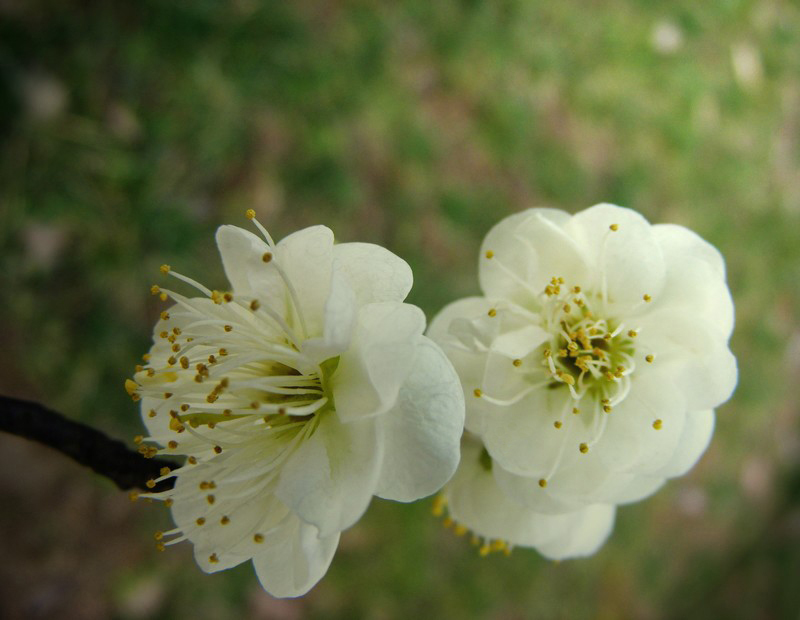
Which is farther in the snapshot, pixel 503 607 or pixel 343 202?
pixel 503 607

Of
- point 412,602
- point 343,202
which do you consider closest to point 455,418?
point 343,202

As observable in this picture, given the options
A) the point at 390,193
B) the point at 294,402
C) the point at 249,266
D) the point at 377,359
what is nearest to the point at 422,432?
the point at 377,359

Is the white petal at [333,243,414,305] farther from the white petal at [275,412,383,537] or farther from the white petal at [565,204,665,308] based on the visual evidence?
the white petal at [565,204,665,308]

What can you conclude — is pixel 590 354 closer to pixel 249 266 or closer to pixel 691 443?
pixel 691 443

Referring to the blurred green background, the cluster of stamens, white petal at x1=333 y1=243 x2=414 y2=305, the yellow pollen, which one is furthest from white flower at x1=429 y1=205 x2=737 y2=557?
the blurred green background

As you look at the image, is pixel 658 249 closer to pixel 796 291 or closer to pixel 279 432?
pixel 279 432

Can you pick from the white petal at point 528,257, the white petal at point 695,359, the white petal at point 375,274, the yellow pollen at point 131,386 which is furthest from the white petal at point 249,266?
the white petal at point 695,359

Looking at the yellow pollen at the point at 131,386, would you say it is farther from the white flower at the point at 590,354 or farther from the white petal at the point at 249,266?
the white flower at the point at 590,354
